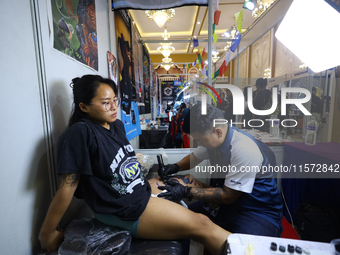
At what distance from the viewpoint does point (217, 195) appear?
52.1 inches

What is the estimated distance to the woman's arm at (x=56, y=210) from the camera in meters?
0.83

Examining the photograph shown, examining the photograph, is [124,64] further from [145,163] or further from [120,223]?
[120,223]

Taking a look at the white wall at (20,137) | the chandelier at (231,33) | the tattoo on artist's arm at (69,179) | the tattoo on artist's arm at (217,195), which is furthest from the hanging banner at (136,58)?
the tattoo on artist's arm at (69,179)

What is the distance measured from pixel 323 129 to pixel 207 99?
256 cm

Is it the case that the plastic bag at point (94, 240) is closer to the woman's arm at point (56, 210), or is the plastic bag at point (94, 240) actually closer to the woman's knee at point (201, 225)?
the woman's arm at point (56, 210)

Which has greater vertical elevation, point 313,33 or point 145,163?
point 313,33

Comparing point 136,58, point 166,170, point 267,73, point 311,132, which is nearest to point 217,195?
point 166,170

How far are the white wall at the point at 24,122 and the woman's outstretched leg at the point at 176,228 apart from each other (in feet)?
1.85

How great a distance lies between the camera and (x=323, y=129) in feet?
10.5

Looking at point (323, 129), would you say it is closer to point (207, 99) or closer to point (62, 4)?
point (207, 99)

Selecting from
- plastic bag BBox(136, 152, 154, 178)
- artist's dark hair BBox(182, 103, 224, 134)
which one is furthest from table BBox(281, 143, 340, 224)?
plastic bag BBox(136, 152, 154, 178)

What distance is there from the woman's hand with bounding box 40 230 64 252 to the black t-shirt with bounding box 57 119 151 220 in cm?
20

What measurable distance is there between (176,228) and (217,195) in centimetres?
49

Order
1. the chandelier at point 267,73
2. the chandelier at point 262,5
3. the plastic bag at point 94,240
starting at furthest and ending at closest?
the chandelier at point 267,73
the chandelier at point 262,5
the plastic bag at point 94,240
